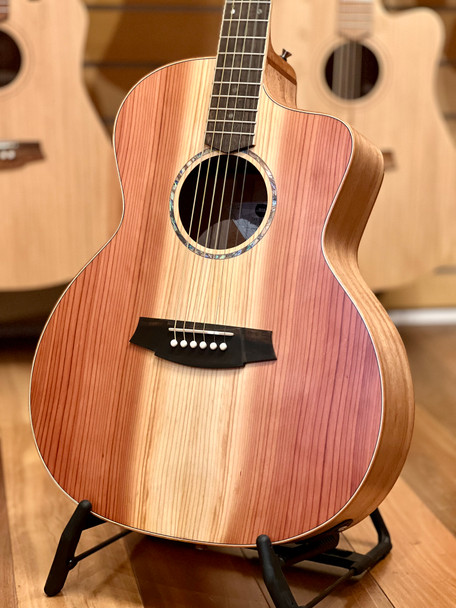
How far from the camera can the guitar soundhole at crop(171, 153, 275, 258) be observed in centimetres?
93

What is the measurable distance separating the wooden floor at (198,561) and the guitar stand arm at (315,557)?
2 cm

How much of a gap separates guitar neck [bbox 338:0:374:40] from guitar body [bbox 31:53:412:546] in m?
0.95

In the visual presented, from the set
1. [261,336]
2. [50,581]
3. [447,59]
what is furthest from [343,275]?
[447,59]

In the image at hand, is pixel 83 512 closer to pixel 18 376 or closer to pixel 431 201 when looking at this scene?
pixel 18 376

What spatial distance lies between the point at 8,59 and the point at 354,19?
0.87 meters

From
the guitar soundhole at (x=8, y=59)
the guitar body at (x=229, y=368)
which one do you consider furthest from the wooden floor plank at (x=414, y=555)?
the guitar soundhole at (x=8, y=59)

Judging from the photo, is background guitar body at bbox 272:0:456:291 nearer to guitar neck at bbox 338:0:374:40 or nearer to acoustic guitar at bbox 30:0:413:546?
guitar neck at bbox 338:0:374:40

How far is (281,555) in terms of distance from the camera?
3.10 feet

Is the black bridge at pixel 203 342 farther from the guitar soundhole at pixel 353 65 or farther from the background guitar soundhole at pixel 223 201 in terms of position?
the guitar soundhole at pixel 353 65

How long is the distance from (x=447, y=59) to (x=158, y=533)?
5.73 ft

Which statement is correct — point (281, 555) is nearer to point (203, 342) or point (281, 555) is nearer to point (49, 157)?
point (203, 342)

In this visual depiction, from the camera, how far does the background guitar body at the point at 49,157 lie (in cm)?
173

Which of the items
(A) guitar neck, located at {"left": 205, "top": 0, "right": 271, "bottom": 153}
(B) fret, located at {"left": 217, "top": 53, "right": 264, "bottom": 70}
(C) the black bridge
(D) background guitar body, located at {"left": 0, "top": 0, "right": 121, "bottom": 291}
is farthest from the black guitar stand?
(D) background guitar body, located at {"left": 0, "top": 0, "right": 121, "bottom": 291}

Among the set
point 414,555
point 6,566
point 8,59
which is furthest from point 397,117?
point 6,566
